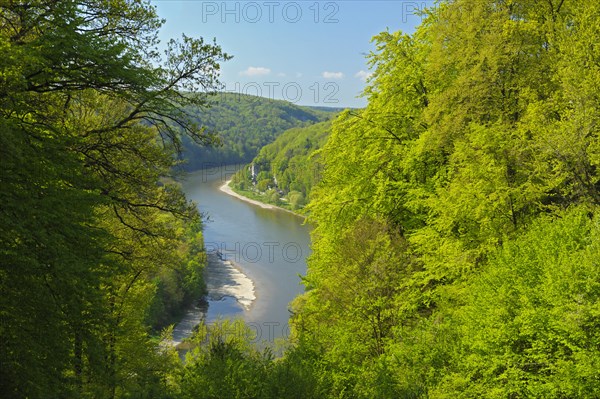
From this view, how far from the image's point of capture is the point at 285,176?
106m

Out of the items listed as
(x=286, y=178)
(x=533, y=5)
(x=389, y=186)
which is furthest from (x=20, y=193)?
(x=286, y=178)

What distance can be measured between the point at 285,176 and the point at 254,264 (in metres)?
56.6

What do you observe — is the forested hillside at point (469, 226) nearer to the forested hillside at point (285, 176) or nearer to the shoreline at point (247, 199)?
the shoreline at point (247, 199)

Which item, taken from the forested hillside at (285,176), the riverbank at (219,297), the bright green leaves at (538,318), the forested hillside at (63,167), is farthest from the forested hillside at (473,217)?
the forested hillside at (285,176)

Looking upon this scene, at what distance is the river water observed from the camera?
120 ft

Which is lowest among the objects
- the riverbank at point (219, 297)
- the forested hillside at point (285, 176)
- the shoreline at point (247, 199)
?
the riverbank at point (219, 297)

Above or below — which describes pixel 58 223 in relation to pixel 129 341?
above

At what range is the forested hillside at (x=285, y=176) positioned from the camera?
9225 centimetres

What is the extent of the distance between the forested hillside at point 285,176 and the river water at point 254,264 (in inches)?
365

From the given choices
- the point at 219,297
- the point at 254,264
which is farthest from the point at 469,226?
the point at 254,264

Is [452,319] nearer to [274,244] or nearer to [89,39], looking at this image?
[89,39]

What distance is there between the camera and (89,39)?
644 centimetres

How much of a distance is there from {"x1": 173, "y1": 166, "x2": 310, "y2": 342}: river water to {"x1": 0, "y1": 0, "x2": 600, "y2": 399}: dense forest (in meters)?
10.9

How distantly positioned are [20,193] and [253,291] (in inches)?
1476
